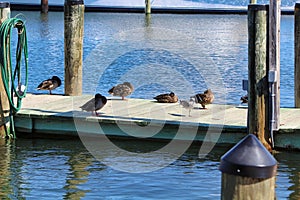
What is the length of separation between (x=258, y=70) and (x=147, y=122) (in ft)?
5.80

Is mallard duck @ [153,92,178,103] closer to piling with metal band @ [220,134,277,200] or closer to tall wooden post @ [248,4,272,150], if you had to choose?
tall wooden post @ [248,4,272,150]

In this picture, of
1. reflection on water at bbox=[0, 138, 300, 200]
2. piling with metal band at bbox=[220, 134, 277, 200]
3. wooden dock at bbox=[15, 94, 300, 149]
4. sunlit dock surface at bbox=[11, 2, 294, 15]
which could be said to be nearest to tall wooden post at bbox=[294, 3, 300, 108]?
wooden dock at bbox=[15, 94, 300, 149]

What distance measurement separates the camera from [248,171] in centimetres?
416

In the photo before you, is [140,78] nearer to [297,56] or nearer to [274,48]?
[297,56]

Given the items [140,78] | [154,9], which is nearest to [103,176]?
[140,78]

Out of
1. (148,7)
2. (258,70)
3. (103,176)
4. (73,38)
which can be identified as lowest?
(103,176)

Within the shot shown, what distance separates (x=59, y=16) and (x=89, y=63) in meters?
17.2

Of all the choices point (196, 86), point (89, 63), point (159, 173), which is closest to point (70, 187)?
point (159, 173)

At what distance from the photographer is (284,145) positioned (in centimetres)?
1055

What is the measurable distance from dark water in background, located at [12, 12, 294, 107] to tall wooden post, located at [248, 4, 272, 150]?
14.0ft

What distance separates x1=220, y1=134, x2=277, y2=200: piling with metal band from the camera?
4.16 meters

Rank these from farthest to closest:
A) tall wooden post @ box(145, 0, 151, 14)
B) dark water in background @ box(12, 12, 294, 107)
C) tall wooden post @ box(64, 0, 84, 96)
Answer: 1. tall wooden post @ box(145, 0, 151, 14)
2. dark water in background @ box(12, 12, 294, 107)
3. tall wooden post @ box(64, 0, 84, 96)

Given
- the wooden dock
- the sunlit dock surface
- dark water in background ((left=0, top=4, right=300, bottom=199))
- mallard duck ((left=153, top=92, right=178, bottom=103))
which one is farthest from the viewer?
the sunlit dock surface

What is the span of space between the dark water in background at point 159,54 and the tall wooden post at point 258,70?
4.28 meters
